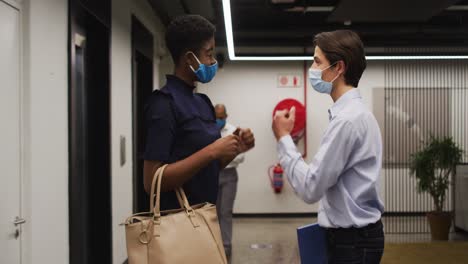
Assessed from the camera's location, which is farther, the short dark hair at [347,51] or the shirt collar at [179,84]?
the short dark hair at [347,51]

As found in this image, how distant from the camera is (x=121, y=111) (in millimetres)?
4805

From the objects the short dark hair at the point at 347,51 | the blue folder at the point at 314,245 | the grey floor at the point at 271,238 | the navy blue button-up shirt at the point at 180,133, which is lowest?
the grey floor at the point at 271,238

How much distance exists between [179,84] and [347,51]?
1.83ft

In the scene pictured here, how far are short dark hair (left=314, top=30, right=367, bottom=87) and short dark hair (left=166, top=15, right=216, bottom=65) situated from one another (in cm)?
40

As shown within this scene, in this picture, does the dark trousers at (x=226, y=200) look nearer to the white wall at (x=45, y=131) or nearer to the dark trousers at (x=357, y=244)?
the white wall at (x=45, y=131)

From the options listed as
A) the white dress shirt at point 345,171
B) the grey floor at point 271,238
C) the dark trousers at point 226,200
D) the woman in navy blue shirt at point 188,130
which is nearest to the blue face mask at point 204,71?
the woman in navy blue shirt at point 188,130

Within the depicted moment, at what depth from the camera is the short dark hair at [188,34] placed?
1.53m

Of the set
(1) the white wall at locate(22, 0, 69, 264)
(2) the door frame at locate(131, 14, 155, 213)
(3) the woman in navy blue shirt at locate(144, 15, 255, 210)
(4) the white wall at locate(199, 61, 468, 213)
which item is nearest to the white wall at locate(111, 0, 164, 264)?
(2) the door frame at locate(131, 14, 155, 213)

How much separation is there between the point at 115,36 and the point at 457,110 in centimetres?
585

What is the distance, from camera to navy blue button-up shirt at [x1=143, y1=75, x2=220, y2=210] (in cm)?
142

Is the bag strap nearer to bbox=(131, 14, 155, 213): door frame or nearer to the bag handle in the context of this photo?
the bag handle

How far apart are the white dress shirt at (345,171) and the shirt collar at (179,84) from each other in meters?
0.36

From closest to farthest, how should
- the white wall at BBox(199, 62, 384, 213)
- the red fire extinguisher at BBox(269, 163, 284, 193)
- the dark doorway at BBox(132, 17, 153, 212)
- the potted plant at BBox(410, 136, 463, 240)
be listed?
the dark doorway at BBox(132, 17, 153, 212)
the potted plant at BBox(410, 136, 463, 240)
the red fire extinguisher at BBox(269, 163, 284, 193)
the white wall at BBox(199, 62, 384, 213)

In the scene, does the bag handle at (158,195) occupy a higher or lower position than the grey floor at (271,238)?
higher
